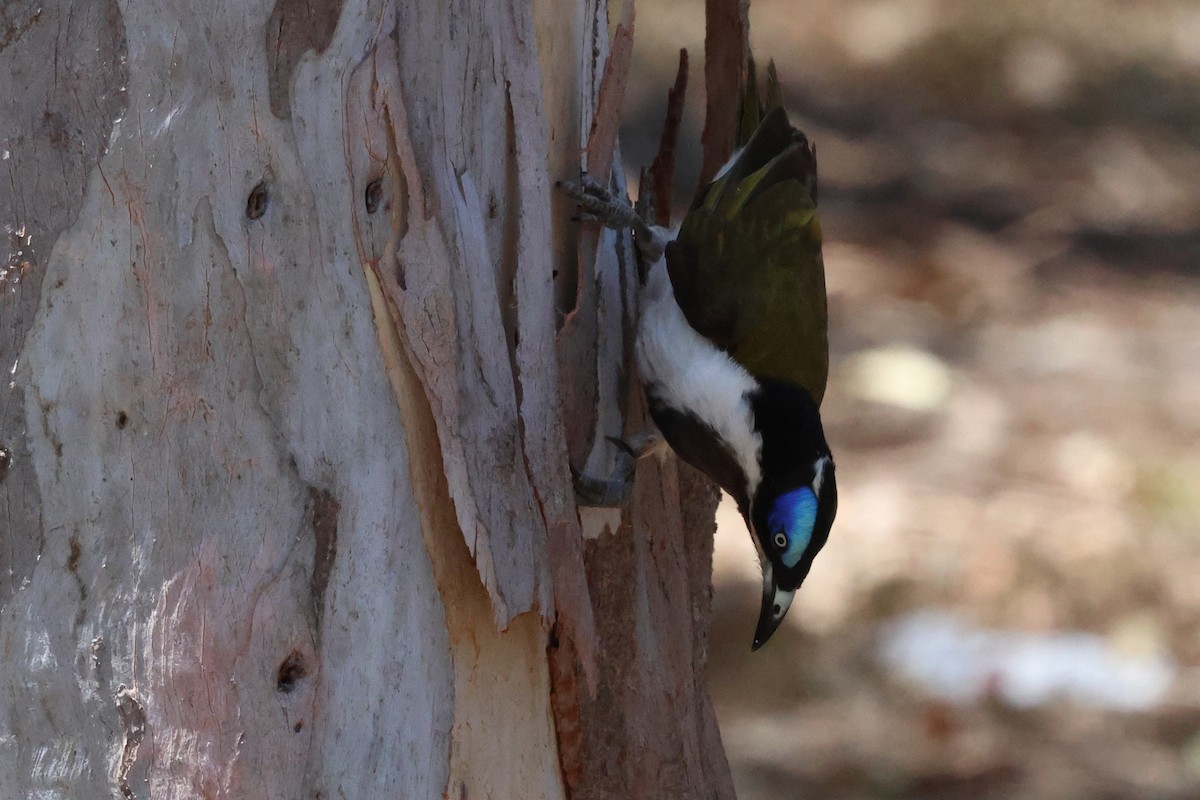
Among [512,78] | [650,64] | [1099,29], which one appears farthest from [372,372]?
[1099,29]

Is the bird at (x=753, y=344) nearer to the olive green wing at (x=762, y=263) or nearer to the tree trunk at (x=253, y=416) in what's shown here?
the olive green wing at (x=762, y=263)

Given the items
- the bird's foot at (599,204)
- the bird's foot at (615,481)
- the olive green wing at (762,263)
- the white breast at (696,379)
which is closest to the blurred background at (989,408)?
the olive green wing at (762,263)

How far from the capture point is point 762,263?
Answer: 367 centimetres

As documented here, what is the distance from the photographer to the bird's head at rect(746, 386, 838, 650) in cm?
309

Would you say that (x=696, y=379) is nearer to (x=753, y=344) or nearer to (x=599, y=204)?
(x=753, y=344)

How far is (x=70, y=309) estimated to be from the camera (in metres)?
2.06

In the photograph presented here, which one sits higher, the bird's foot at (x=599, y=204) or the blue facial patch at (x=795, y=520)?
the bird's foot at (x=599, y=204)

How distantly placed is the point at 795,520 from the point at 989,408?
12.9 feet

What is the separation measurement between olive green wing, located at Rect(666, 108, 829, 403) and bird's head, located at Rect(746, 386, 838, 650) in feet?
0.97

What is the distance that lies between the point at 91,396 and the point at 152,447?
121mm

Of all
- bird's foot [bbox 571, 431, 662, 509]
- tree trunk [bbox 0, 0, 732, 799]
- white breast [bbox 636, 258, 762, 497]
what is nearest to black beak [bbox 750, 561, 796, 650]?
white breast [bbox 636, 258, 762, 497]

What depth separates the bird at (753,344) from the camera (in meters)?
3.12

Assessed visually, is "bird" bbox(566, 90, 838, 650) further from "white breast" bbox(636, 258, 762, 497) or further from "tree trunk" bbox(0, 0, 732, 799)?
"tree trunk" bbox(0, 0, 732, 799)

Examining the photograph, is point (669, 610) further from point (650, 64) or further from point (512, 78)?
point (650, 64)
